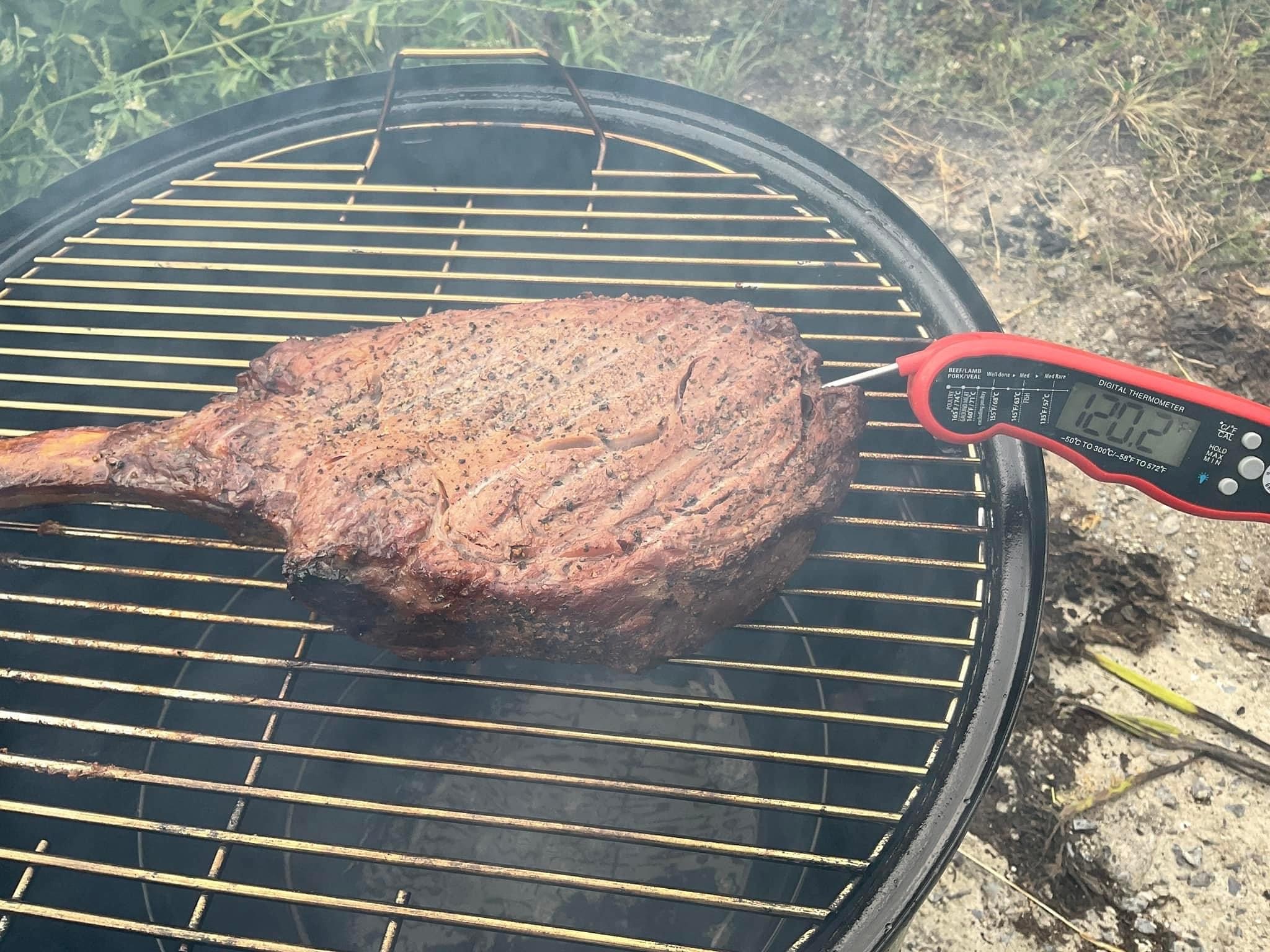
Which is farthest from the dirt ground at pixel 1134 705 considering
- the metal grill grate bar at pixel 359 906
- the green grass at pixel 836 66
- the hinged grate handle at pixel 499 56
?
the hinged grate handle at pixel 499 56

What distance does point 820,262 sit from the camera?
2842mm

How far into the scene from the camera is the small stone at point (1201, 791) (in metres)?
2.92

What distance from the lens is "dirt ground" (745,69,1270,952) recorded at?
2783 mm

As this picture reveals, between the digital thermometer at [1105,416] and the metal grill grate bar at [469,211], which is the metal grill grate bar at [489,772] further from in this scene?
the metal grill grate bar at [469,211]

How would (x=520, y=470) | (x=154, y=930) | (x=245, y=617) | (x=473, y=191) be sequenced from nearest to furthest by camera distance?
(x=154, y=930)
(x=520, y=470)
(x=245, y=617)
(x=473, y=191)

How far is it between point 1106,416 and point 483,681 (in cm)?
185

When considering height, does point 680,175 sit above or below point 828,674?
above

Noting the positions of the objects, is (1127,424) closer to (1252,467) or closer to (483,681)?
(1252,467)

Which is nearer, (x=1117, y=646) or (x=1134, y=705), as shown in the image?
(x=1134, y=705)

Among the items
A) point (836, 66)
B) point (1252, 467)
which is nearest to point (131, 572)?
point (1252, 467)

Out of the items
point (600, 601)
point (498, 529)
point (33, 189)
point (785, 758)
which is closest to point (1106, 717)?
point (785, 758)

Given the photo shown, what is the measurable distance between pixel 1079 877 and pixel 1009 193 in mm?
3348

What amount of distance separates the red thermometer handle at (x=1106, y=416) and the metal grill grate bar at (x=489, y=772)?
967mm

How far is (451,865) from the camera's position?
6.89ft
